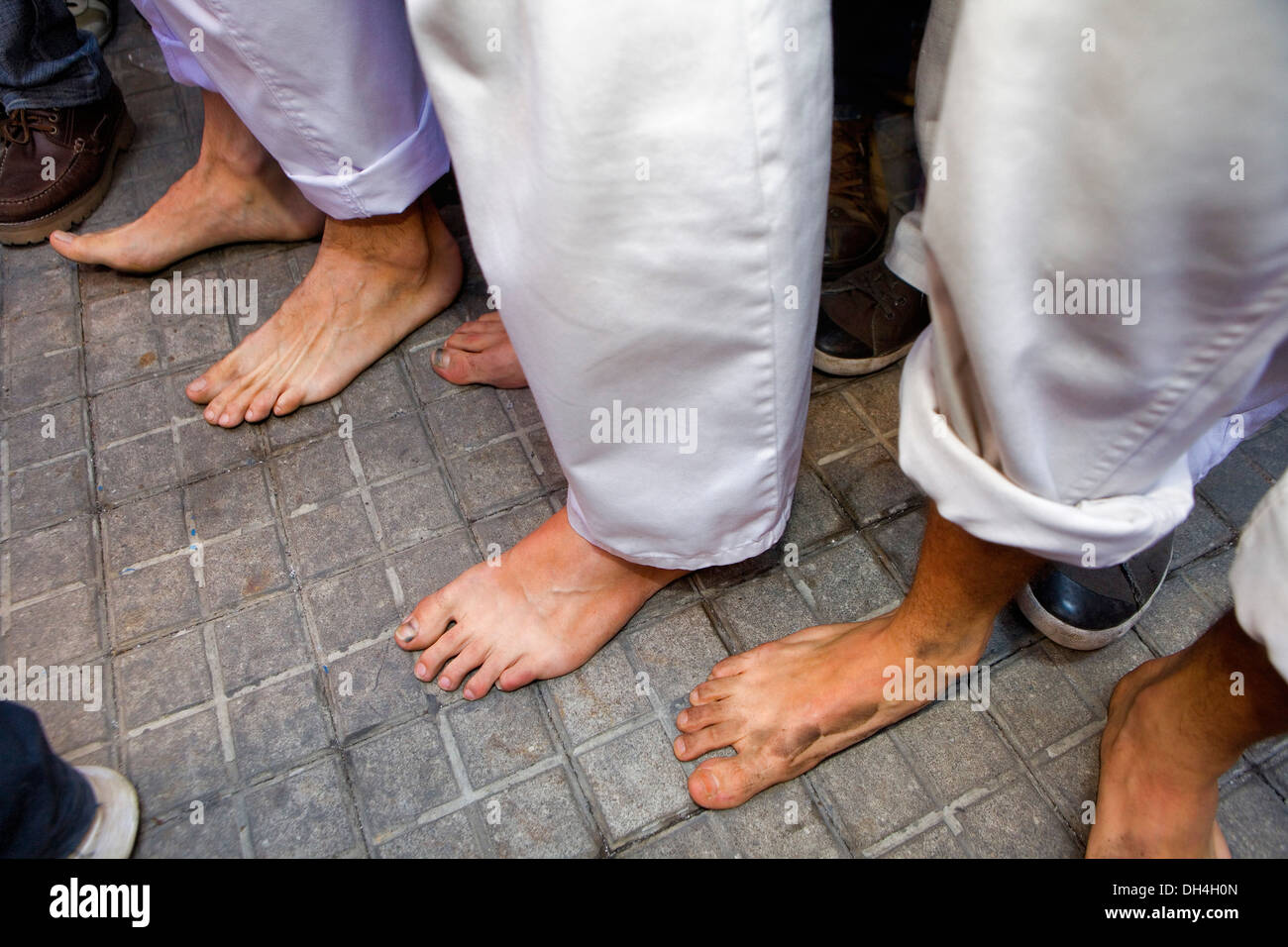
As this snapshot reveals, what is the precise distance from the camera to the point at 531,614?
1.38m

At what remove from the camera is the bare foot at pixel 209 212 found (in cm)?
192

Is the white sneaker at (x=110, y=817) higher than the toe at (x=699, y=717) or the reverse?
higher

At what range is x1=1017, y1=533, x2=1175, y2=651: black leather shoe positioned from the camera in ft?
4.43

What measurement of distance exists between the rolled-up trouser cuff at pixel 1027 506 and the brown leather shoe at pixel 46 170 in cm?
224

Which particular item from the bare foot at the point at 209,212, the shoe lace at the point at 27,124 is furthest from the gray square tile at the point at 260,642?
the shoe lace at the point at 27,124

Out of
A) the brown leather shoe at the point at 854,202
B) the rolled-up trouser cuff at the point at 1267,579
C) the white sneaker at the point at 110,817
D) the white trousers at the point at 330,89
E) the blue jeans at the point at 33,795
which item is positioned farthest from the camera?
the brown leather shoe at the point at 854,202

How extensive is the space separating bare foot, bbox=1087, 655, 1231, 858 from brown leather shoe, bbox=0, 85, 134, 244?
103 inches

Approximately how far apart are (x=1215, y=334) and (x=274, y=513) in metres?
1.52

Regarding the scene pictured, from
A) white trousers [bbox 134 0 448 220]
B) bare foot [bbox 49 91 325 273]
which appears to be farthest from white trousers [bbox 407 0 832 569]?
bare foot [bbox 49 91 325 273]

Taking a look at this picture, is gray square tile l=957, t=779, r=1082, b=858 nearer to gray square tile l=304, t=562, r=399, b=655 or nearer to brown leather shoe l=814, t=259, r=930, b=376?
brown leather shoe l=814, t=259, r=930, b=376

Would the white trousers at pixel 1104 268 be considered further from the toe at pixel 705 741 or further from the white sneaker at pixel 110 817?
the white sneaker at pixel 110 817

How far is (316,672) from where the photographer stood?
1.39m
